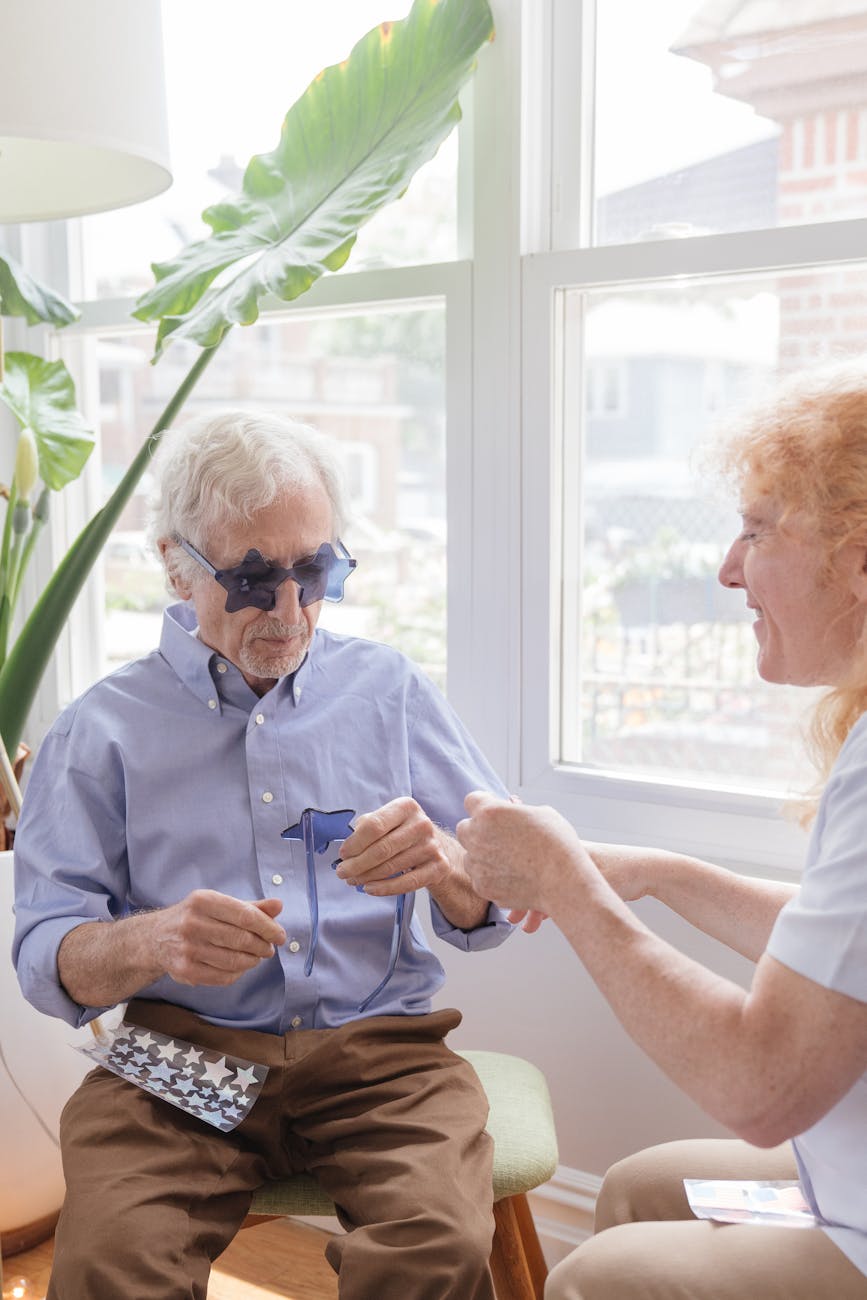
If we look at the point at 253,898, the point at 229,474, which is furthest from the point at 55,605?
the point at 253,898

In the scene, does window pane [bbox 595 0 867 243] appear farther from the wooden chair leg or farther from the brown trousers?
the wooden chair leg

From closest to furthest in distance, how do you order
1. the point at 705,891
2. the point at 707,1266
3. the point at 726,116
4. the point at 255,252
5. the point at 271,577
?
the point at 707,1266
the point at 705,891
the point at 271,577
the point at 726,116
the point at 255,252

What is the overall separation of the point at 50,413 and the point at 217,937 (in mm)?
1380

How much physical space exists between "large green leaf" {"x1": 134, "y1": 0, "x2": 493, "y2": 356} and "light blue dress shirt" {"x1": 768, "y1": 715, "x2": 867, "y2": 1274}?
4.14 feet

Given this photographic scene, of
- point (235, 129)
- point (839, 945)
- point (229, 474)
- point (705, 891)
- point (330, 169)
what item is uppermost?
point (235, 129)

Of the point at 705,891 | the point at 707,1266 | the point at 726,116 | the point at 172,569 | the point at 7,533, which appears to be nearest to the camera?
the point at 707,1266

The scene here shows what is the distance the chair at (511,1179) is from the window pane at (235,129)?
1.50 m

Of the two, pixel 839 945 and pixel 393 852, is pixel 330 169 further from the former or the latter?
pixel 839 945

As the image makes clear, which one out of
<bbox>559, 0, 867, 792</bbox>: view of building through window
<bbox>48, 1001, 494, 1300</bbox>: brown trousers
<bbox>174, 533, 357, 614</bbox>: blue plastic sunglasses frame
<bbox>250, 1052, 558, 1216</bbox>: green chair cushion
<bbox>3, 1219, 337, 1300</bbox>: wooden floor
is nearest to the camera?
<bbox>48, 1001, 494, 1300</bbox>: brown trousers

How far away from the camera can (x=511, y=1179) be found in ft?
5.64

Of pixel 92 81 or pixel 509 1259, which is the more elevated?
pixel 92 81

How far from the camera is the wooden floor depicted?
2.37 m

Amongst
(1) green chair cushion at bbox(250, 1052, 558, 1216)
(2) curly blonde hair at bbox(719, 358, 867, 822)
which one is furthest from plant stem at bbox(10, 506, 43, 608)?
(2) curly blonde hair at bbox(719, 358, 867, 822)

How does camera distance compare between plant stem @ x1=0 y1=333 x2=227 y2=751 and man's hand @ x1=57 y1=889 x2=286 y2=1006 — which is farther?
plant stem @ x1=0 y1=333 x2=227 y2=751
